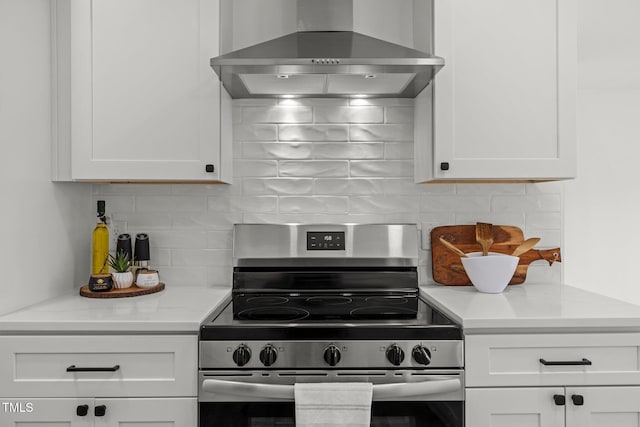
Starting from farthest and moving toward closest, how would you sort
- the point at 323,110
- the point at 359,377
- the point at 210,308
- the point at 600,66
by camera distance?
the point at 600,66
the point at 323,110
the point at 210,308
the point at 359,377

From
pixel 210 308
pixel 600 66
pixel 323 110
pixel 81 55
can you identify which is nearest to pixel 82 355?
pixel 210 308

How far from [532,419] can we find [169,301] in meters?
1.32

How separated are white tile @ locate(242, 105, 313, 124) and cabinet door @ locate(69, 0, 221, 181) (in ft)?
1.08

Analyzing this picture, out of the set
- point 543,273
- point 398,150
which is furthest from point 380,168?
point 543,273

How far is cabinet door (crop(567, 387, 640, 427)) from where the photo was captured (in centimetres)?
151

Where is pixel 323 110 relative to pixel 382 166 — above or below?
above

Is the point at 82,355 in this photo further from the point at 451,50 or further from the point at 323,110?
the point at 451,50

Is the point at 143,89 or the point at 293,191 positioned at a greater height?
the point at 143,89

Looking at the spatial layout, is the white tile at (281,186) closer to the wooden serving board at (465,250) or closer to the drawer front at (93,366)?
the wooden serving board at (465,250)

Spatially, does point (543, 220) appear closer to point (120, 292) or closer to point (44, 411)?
point (120, 292)

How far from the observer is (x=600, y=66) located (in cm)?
292

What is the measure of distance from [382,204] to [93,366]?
4.32 feet

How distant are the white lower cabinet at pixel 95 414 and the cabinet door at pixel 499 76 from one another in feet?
4.03

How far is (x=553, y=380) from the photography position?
151cm
